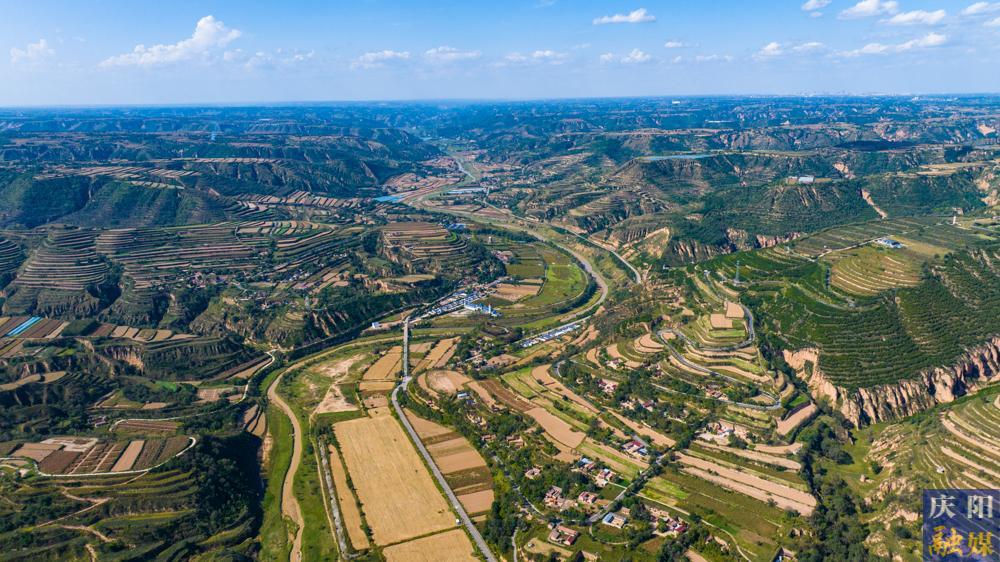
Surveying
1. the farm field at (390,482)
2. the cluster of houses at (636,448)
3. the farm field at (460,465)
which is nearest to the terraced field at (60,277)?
the farm field at (390,482)

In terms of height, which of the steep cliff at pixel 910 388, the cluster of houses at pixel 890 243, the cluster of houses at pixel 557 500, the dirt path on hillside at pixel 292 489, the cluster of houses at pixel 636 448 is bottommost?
the dirt path on hillside at pixel 292 489

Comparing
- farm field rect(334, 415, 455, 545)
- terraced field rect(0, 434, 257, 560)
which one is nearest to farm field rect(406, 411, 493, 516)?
farm field rect(334, 415, 455, 545)

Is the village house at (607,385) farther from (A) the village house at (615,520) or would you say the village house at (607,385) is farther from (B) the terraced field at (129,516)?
(B) the terraced field at (129,516)

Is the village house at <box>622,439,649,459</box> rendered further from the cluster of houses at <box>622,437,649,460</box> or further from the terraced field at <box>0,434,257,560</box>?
the terraced field at <box>0,434,257,560</box>

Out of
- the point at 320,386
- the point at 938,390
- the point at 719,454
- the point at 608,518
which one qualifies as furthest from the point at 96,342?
the point at 938,390

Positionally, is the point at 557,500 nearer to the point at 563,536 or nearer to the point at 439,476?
the point at 563,536

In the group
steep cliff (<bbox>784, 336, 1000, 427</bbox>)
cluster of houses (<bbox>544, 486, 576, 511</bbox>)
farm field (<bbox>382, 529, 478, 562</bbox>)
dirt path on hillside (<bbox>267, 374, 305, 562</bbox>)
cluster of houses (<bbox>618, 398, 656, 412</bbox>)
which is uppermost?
steep cliff (<bbox>784, 336, 1000, 427</bbox>)

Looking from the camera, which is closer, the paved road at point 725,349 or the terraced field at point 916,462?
the terraced field at point 916,462

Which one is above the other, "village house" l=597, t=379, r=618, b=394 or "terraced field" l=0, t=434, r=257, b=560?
"village house" l=597, t=379, r=618, b=394
